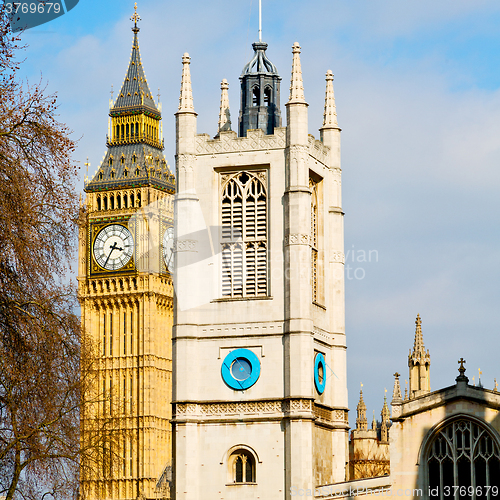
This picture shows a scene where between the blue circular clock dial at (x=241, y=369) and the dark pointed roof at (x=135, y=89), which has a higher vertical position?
the dark pointed roof at (x=135, y=89)

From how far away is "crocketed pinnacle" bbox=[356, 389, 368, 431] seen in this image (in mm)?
81375

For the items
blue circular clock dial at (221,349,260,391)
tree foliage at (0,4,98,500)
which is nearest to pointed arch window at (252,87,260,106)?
blue circular clock dial at (221,349,260,391)

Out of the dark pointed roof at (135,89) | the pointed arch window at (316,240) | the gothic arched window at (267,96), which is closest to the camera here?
the pointed arch window at (316,240)

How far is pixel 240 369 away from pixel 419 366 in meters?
15.7

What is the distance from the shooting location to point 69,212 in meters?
24.7

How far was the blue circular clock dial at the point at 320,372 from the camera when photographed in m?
52.1

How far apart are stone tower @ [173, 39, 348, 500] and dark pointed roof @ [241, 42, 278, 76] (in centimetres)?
224

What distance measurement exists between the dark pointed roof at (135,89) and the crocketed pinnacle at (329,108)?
5030 cm

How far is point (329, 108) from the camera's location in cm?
5622

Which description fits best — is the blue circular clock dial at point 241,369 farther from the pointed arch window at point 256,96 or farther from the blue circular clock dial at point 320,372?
the pointed arch window at point 256,96

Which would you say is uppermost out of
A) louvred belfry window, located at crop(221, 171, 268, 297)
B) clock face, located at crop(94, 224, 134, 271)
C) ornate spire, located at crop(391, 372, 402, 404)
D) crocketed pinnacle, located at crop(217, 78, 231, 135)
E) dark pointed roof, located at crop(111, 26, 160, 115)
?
dark pointed roof, located at crop(111, 26, 160, 115)

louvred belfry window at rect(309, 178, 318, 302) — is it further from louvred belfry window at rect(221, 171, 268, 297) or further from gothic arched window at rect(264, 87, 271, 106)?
gothic arched window at rect(264, 87, 271, 106)

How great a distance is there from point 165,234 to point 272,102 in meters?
46.2

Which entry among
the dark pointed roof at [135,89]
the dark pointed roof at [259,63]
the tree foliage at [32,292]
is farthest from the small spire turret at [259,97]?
the dark pointed roof at [135,89]
